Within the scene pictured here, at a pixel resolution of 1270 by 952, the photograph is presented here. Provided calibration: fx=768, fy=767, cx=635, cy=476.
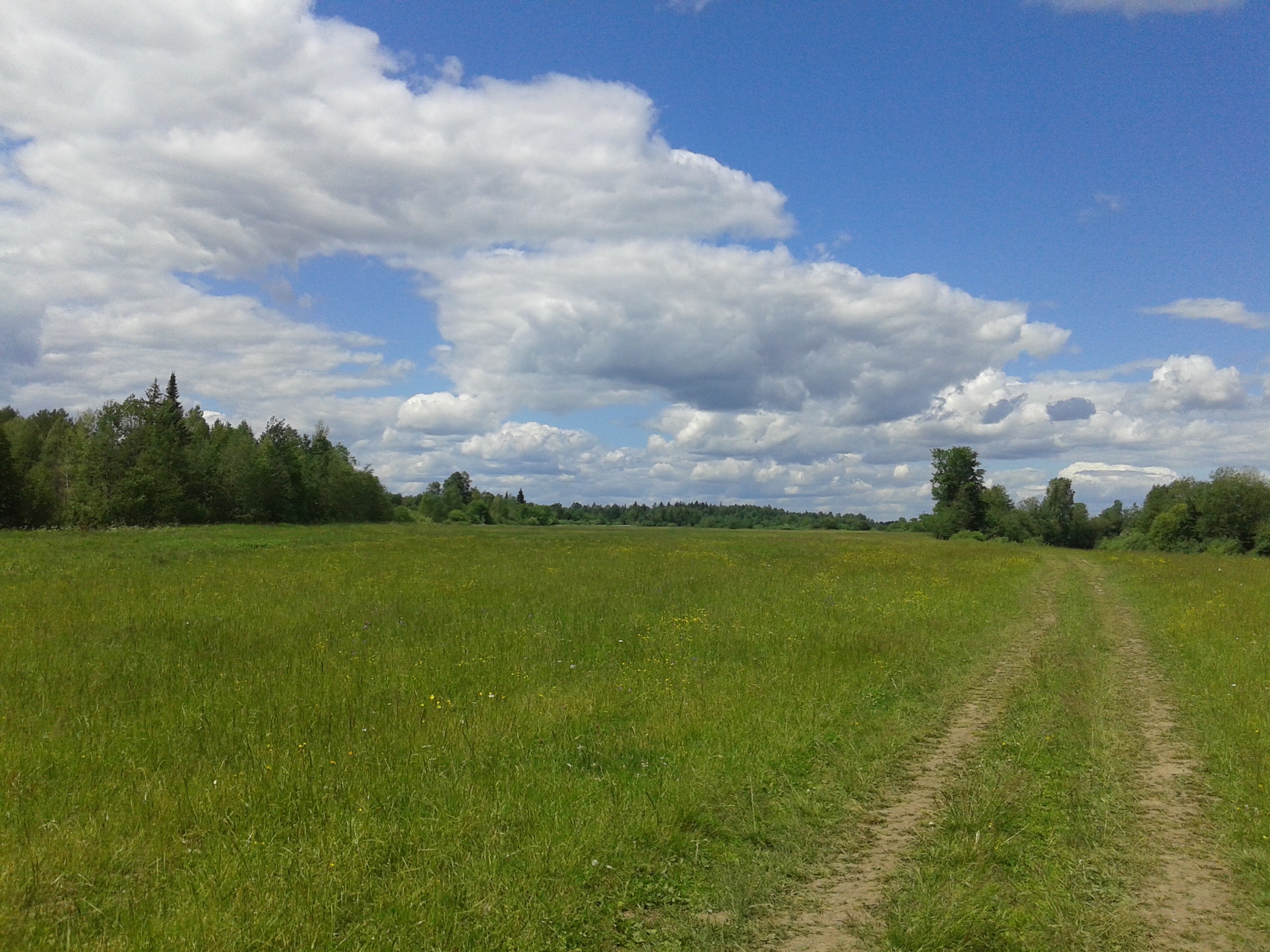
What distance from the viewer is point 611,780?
6.76 meters

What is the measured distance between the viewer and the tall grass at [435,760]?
470 cm

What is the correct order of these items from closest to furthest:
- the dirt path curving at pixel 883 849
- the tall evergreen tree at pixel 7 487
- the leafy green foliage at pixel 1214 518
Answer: the dirt path curving at pixel 883 849, the tall evergreen tree at pixel 7 487, the leafy green foliage at pixel 1214 518

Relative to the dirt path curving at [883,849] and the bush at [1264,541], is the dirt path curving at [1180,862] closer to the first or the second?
the dirt path curving at [883,849]

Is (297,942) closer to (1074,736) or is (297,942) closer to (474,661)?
(474,661)

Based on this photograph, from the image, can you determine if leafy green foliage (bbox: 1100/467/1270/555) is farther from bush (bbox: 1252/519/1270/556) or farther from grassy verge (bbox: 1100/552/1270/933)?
grassy verge (bbox: 1100/552/1270/933)

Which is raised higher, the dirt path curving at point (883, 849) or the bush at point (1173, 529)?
the bush at point (1173, 529)

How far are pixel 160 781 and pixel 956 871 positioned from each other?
6258 millimetres

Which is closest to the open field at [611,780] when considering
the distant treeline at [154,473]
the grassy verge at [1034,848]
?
the grassy verge at [1034,848]

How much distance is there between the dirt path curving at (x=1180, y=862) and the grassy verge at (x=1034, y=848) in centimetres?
15

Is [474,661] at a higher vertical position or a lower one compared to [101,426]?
lower

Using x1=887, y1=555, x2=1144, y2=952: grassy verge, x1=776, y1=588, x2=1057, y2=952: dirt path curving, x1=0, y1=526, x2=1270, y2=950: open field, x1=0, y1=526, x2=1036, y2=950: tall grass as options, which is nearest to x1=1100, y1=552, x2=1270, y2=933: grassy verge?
x1=0, y1=526, x2=1270, y2=950: open field

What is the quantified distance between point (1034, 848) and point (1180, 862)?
0.96 meters

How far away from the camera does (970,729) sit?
8.71 m

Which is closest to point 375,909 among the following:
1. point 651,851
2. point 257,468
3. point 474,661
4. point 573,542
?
point 651,851
